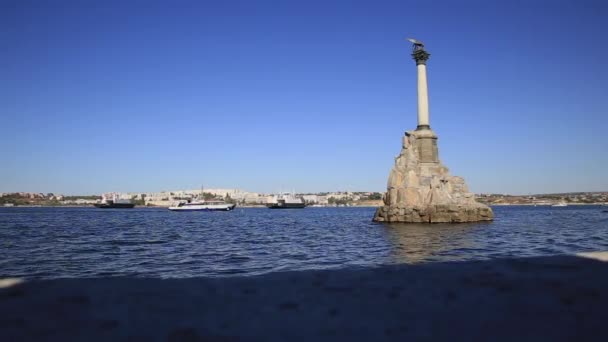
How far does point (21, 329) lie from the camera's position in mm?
4363

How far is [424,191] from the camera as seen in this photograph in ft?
186

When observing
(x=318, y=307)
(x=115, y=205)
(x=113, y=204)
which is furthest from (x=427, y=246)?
(x=115, y=205)

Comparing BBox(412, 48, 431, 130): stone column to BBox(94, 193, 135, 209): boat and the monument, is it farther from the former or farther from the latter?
BBox(94, 193, 135, 209): boat

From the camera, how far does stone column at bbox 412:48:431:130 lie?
60.2 meters

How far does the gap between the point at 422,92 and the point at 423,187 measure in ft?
45.0

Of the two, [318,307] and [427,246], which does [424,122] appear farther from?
[318,307]

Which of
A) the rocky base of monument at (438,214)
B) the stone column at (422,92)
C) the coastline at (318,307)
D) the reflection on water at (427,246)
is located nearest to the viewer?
the coastline at (318,307)

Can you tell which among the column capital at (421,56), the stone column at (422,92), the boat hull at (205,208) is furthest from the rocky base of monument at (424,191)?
the boat hull at (205,208)

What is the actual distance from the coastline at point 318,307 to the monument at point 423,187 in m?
49.5

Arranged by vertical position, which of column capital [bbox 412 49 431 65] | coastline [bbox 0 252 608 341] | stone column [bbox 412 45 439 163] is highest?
column capital [bbox 412 49 431 65]

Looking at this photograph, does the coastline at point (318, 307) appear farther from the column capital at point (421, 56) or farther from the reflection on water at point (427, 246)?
the column capital at point (421, 56)

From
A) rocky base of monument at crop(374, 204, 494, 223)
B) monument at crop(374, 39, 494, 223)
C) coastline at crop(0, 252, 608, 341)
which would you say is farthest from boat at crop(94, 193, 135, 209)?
coastline at crop(0, 252, 608, 341)

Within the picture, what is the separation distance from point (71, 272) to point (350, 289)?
11.6m

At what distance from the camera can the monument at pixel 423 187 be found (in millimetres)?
54594
